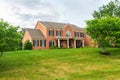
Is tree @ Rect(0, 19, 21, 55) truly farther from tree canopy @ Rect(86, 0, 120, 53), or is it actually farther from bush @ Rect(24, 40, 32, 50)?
bush @ Rect(24, 40, 32, 50)

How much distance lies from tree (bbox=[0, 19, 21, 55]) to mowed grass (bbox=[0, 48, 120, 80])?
2.87 metres

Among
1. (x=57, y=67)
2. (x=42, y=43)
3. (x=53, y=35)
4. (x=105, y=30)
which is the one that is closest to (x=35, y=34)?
(x=42, y=43)

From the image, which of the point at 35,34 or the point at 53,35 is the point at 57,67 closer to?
the point at 35,34

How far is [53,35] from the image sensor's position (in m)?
65.4

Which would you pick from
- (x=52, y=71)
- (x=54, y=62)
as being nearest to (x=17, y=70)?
(x=52, y=71)

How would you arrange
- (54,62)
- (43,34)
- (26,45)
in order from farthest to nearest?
(43,34)
(26,45)
(54,62)

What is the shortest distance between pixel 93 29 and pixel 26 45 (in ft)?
55.7

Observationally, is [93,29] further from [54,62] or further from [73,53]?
[54,62]

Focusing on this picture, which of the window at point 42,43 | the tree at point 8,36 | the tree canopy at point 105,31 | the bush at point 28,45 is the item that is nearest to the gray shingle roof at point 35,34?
the window at point 42,43

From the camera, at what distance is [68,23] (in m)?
68.4

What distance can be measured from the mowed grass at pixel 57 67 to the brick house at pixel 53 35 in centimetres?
2046

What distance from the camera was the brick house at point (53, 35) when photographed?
6270 centimetres

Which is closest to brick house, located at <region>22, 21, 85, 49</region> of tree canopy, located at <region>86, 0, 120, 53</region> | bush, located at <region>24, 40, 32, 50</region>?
bush, located at <region>24, 40, 32, 50</region>

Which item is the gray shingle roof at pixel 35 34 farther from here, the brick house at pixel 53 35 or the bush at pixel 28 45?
the bush at pixel 28 45
